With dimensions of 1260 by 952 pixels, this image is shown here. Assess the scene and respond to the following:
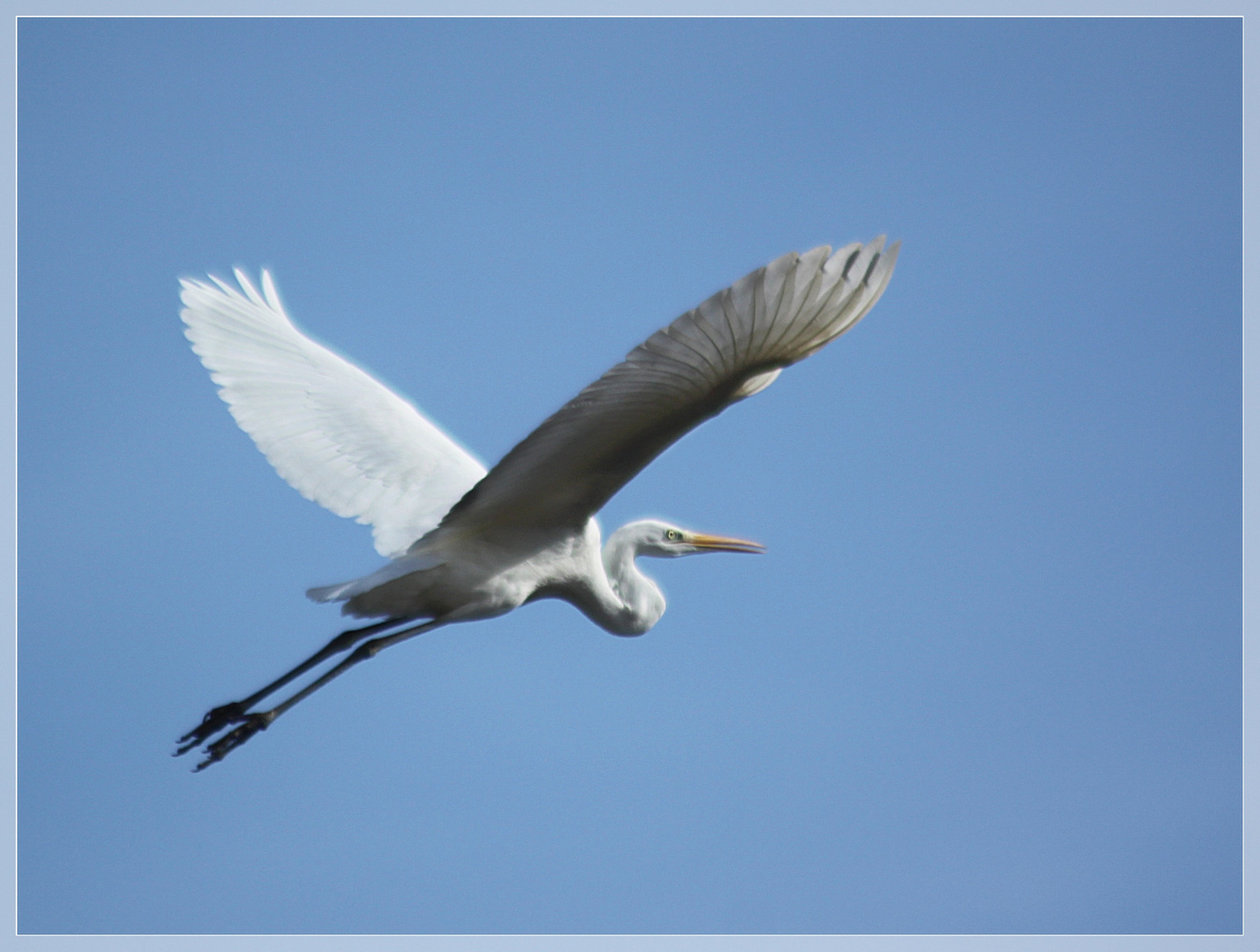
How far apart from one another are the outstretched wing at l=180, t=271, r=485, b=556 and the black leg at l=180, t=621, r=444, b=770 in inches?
18.2

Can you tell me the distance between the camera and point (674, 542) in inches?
322

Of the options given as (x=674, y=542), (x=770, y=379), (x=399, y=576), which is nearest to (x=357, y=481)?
(x=399, y=576)

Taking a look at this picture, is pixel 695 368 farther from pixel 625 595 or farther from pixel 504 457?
pixel 625 595

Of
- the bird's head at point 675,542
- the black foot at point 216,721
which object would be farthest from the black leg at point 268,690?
the bird's head at point 675,542

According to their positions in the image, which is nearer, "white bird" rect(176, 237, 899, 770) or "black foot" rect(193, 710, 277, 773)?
"white bird" rect(176, 237, 899, 770)

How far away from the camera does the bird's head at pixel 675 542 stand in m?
7.97

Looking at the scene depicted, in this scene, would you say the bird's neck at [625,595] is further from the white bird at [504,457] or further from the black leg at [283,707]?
the black leg at [283,707]

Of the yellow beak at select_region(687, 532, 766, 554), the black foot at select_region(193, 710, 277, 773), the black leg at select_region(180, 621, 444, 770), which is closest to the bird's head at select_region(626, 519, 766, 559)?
the yellow beak at select_region(687, 532, 766, 554)

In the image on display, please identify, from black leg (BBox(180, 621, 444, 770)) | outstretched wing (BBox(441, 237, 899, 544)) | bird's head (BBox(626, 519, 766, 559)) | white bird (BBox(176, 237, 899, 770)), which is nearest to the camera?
outstretched wing (BBox(441, 237, 899, 544))

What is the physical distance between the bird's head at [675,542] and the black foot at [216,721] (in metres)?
2.28

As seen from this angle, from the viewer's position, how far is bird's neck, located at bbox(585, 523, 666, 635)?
748 cm

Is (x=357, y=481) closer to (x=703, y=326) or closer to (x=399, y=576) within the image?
(x=399, y=576)

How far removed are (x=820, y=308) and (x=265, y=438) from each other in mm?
3525

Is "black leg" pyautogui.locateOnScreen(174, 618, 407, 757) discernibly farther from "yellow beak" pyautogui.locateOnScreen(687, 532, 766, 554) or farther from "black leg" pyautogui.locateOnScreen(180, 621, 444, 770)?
"yellow beak" pyautogui.locateOnScreen(687, 532, 766, 554)
